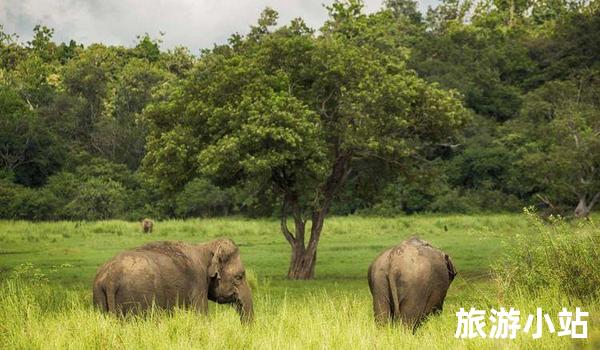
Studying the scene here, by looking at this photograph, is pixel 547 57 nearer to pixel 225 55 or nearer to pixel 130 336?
pixel 225 55

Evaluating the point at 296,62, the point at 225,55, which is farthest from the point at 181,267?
the point at 225,55

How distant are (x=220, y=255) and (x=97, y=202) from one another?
47.3 m

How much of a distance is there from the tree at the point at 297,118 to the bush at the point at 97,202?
1167 inches

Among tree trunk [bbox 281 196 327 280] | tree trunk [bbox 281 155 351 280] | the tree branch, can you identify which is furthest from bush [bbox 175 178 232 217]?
tree trunk [bbox 281 196 327 280]

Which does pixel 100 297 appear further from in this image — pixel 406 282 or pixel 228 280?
pixel 406 282

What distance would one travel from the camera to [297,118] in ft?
83.1

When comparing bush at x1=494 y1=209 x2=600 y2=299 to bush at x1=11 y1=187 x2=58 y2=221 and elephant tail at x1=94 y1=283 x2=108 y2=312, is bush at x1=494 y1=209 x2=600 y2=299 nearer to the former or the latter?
elephant tail at x1=94 y1=283 x2=108 y2=312

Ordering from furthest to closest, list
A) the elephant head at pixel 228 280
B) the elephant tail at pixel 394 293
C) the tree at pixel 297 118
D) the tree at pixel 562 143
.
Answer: the tree at pixel 562 143, the tree at pixel 297 118, the elephant head at pixel 228 280, the elephant tail at pixel 394 293

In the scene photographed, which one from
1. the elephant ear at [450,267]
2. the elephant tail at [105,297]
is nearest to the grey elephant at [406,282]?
the elephant ear at [450,267]

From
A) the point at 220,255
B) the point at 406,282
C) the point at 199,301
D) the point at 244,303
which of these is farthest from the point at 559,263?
the point at 199,301

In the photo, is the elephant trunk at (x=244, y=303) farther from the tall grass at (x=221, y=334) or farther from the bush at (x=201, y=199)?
the bush at (x=201, y=199)

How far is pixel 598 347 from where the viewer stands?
29.2 ft

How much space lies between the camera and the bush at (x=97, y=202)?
5650 cm

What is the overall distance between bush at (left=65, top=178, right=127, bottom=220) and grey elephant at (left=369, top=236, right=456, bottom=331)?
4708cm
